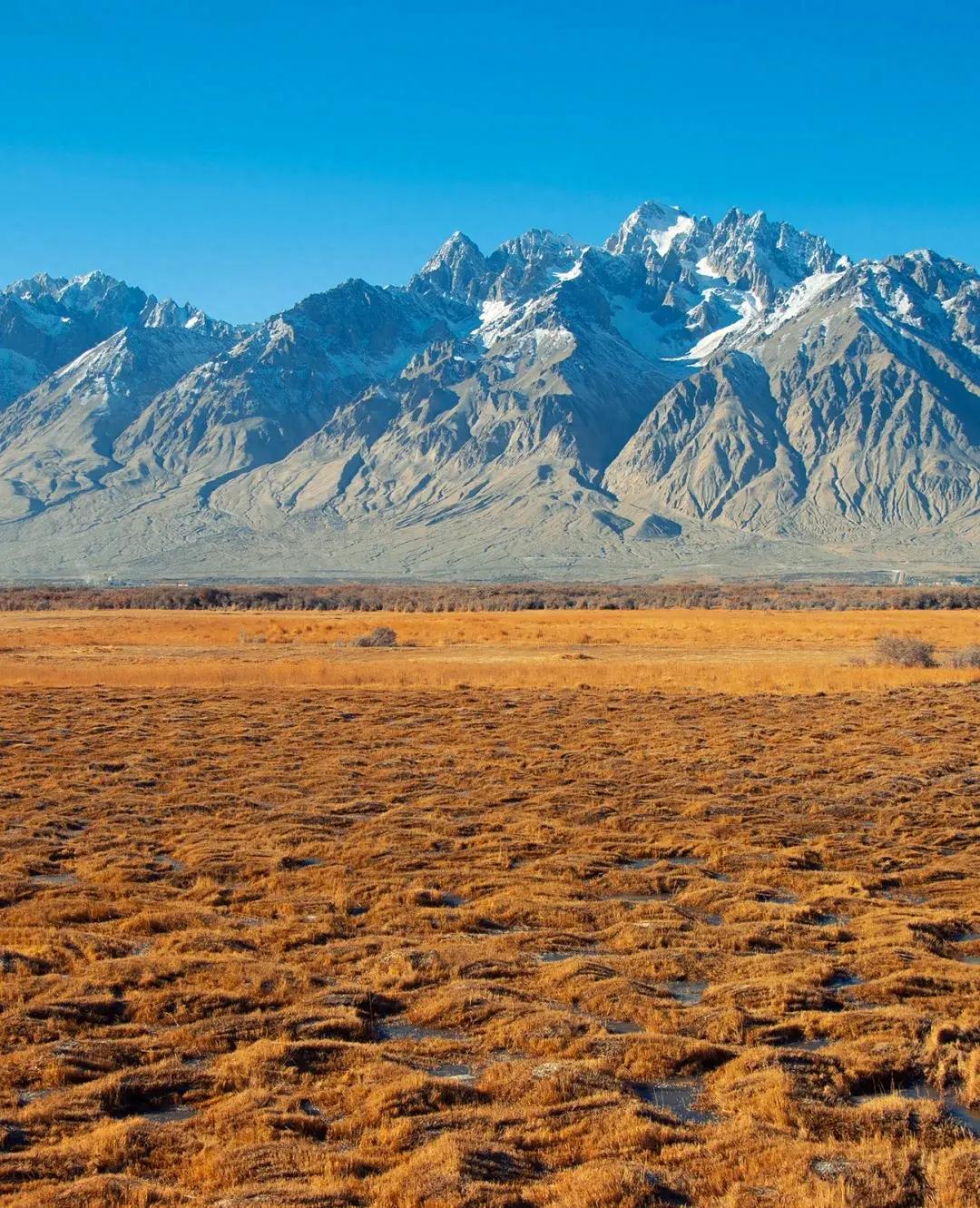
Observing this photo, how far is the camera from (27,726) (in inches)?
1110

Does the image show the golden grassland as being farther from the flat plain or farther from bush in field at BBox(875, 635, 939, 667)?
the flat plain

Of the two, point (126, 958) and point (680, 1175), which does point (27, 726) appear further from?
point (680, 1175)

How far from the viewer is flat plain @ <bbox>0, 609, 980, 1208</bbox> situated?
7.40 meters

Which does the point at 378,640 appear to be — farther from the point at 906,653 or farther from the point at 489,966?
the point at 489,966

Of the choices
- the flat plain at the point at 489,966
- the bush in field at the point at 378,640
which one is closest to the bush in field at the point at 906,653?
the flat plain at the point at 489,966

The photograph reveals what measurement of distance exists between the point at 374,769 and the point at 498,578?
6683 inches

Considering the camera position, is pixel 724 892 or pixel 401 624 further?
pixel 401 624

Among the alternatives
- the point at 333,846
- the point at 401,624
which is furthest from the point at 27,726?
the point at 401,624

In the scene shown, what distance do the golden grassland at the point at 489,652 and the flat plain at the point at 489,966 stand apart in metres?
12.3

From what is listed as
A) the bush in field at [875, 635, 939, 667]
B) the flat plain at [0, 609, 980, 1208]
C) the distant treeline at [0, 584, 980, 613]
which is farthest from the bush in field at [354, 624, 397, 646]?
the distant treeline at [0, 584, 980, 613]

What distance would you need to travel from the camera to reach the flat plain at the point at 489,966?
7.40 m

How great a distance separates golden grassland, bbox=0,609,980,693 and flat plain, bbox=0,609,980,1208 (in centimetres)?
1226

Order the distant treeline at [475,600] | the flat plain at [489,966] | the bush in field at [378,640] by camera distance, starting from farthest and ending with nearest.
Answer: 1. the distant treeline at [475,600]
2. the bush in field at [378,640]
3. the flat plain at [489,966]

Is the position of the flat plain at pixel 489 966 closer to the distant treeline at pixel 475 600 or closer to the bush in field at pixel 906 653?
the bush in field at pixel 906 653
